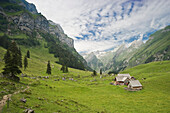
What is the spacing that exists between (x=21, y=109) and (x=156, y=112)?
34.4m

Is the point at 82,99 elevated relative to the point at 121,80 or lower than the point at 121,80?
lower

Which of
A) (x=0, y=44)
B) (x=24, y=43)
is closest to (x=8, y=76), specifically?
(x=0, y=44)

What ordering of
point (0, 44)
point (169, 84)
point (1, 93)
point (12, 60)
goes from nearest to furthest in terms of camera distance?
point (1, 93) < point (12, 60) < point (169, 84) < point (0, 44)

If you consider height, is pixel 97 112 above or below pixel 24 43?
below

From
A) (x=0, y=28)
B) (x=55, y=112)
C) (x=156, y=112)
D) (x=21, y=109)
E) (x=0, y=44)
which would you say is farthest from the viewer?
(x=0, y=28)

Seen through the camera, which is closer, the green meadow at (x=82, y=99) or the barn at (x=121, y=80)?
the green meadow at (x=82, y=99)

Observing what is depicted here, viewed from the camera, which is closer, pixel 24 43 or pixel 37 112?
pixel 37 112

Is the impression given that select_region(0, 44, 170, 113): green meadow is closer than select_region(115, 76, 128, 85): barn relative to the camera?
Yes

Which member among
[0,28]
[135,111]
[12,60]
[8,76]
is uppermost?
[0,28]

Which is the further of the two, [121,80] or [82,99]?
[121,80]

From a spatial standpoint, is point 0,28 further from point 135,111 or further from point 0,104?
point 135,111

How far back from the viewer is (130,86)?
5762cm

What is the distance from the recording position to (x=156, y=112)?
2764 cm

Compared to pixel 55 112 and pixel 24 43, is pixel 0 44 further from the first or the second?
pixel 55 112
